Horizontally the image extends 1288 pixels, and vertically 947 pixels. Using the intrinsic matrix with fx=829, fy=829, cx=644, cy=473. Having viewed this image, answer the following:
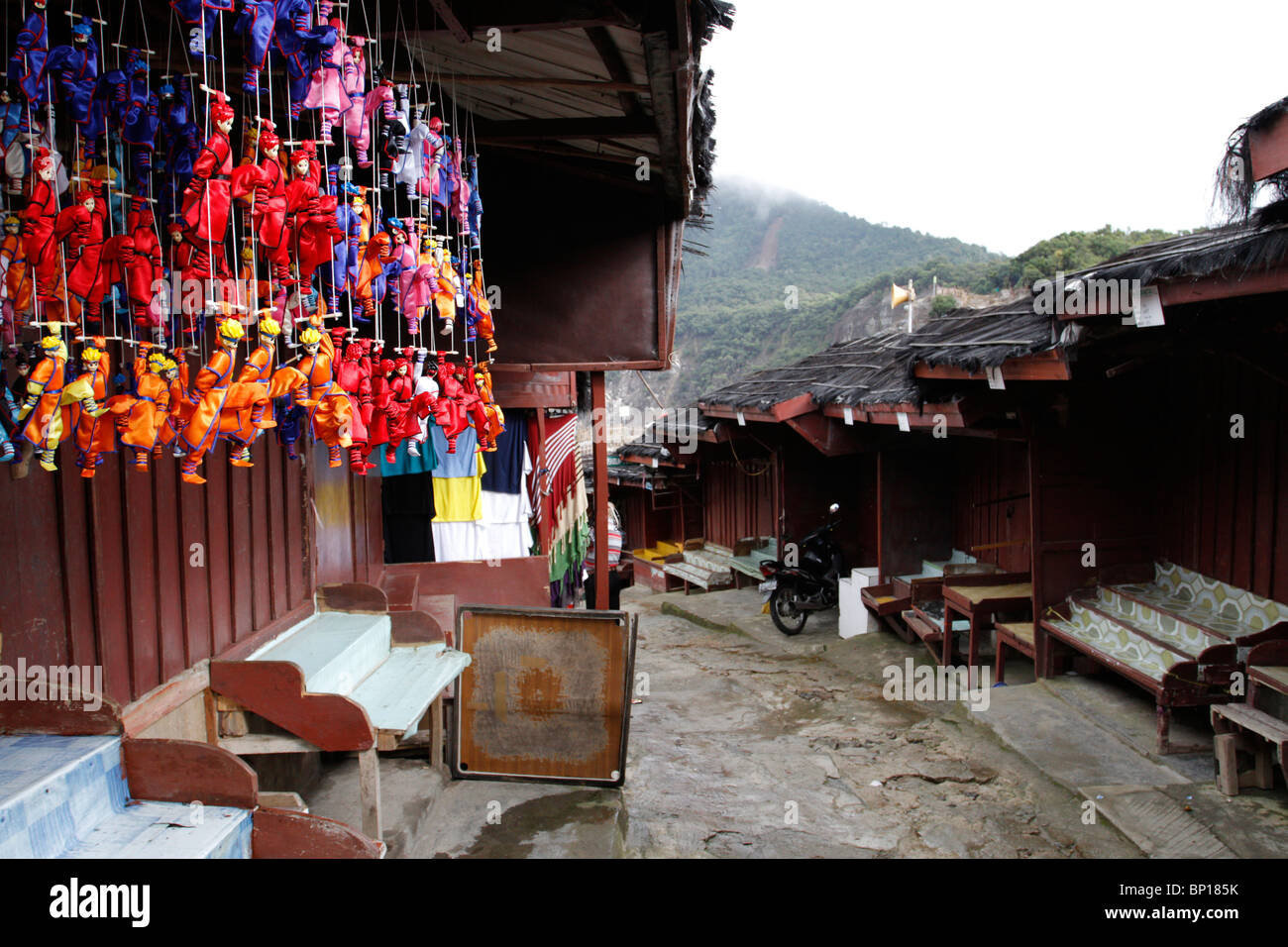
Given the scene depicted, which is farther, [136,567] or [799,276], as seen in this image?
[799,276]

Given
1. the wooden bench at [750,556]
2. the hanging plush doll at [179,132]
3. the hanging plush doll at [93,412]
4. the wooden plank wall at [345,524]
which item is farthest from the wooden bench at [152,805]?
the wooden bench at [750,556]

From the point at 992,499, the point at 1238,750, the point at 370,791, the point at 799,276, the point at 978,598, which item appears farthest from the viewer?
the point at 799,276

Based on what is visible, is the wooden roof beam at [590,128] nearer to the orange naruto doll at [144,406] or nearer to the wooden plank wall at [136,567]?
the wooden plank wall at [136,567]

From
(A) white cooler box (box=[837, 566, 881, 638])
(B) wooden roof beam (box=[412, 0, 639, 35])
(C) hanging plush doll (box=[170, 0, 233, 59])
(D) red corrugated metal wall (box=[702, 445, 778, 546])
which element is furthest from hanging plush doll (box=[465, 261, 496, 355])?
(D) red corrugated metal wall (box=[702, 445, 778, 546])

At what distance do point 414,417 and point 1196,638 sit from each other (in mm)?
6192

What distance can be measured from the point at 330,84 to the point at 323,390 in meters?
1.16

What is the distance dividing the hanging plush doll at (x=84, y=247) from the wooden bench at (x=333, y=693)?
1905 mm

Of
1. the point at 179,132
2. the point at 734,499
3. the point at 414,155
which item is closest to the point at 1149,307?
the point at 414,155

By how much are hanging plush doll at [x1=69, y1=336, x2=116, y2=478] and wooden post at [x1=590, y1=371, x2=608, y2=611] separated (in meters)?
5.15

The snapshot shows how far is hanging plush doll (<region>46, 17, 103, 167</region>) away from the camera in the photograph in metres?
2.86

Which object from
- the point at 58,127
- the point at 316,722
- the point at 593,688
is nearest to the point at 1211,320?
the point at 593,688

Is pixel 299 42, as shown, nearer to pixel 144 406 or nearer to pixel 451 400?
pixel 144 406

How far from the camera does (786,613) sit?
1207 cm
